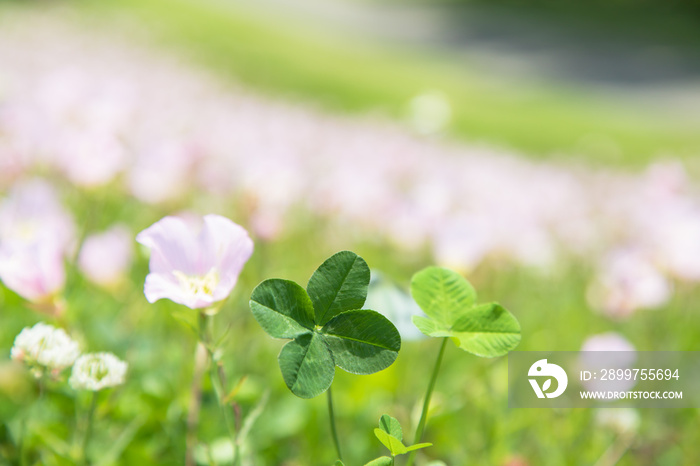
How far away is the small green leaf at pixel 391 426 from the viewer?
2.05 feet

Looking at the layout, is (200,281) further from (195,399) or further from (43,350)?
(195,399)

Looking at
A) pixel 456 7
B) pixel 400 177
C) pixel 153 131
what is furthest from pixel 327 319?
pixel 456 7

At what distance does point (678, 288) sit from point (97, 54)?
5598mm

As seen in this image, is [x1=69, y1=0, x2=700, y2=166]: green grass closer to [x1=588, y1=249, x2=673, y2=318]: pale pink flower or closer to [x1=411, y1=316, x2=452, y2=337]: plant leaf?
[x1=588, y1=249, x2=673, y2=318]: pale pink flower

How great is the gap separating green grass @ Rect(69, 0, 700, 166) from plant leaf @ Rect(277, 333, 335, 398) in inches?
231

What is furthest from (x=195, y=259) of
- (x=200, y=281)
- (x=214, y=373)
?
(x=214, y=373)

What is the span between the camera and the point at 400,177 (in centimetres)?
332

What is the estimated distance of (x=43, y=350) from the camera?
2.22ft

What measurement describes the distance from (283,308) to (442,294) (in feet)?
0.61

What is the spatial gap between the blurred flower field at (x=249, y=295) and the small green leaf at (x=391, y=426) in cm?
15

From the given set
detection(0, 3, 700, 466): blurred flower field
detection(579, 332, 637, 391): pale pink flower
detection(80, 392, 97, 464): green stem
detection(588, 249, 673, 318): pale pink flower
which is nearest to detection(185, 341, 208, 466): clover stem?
detection(0, 3, 700, 466): blurred flower field

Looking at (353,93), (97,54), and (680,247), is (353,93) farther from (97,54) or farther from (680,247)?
(680,247)

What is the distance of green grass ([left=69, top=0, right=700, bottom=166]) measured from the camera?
28.2ft

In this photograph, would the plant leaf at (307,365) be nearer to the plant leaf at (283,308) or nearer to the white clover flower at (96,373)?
the plant leaf at (283,308)
